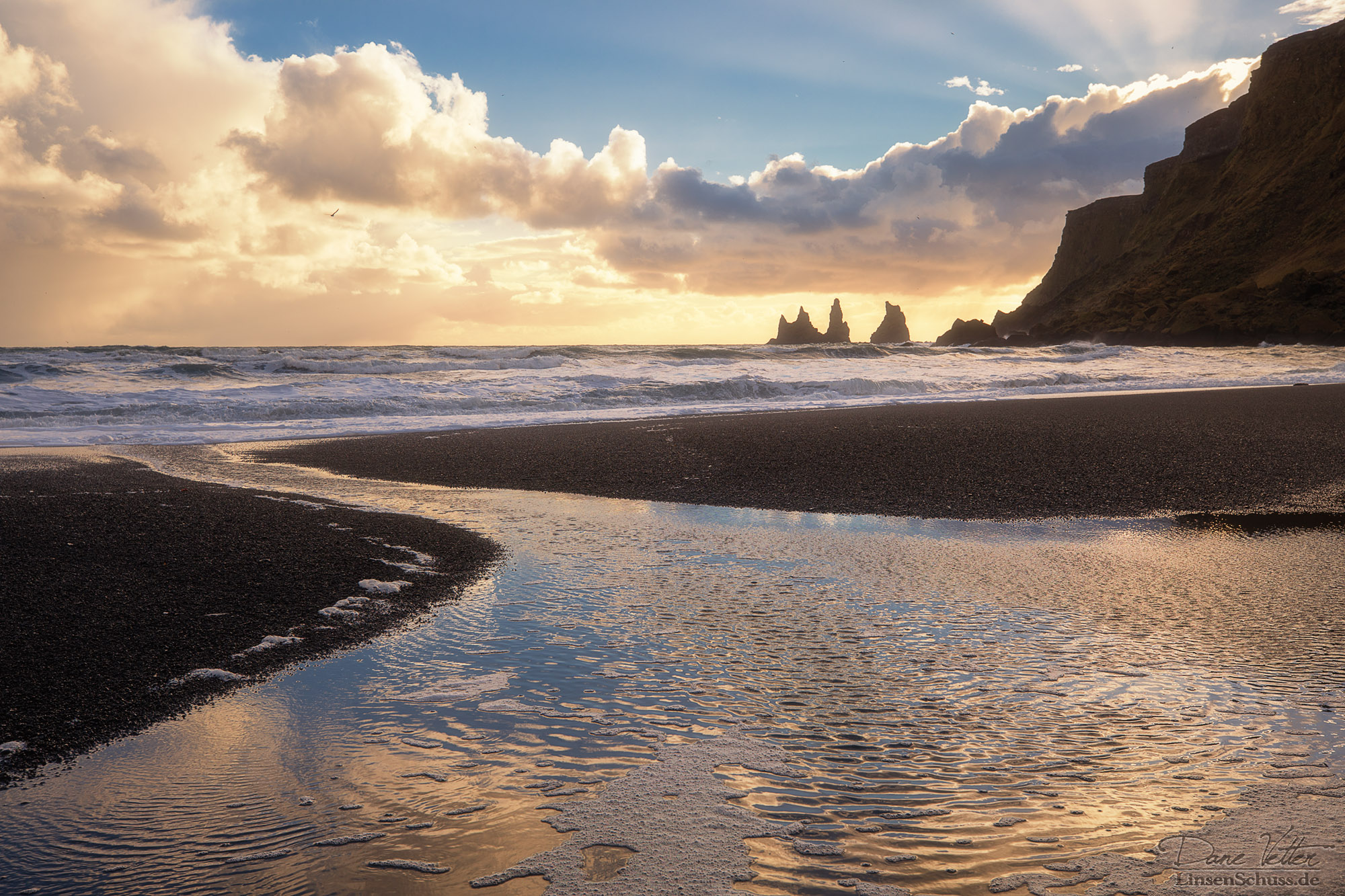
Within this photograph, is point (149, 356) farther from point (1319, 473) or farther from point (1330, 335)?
point (1330, 335)

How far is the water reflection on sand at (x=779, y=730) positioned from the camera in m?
2.27

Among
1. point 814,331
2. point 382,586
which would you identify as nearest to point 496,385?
point 382,586

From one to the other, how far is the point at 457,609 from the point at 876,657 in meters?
2.43

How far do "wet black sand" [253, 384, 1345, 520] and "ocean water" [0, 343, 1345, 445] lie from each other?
424cm

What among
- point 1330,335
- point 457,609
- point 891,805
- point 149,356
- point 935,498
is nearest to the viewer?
point 891,805

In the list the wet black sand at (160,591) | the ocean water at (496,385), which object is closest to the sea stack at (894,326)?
the ocean water at (496,385)

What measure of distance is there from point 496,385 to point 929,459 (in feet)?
60.0

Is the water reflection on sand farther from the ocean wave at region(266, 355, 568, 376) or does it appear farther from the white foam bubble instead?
the ocean wave at region(266, 355, 568, 376)

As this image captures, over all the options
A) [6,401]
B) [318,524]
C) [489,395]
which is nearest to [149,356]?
[6,401]

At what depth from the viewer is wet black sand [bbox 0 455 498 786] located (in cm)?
342

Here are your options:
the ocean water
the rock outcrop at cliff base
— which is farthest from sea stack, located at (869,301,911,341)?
the ocean water

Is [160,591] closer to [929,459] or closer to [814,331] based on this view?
[929,459]

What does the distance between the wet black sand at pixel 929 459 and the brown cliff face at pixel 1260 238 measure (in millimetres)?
33603

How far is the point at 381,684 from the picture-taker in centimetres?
356
